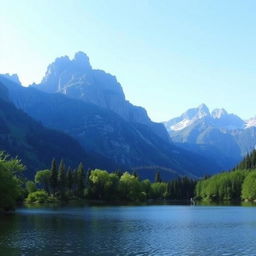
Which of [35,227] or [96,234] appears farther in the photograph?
[35,227]

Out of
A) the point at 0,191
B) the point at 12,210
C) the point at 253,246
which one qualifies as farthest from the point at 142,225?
the point at 12,210

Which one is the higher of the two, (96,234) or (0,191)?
(0,191)

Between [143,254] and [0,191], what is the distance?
75.1m

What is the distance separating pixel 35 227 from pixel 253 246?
43541mm

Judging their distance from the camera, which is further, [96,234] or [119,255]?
[96,234]

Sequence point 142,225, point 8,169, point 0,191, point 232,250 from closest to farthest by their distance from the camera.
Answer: point 232,250
point 142,225
point 0,191
point 8,169

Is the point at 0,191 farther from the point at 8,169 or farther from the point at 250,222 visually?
the point at 250,222

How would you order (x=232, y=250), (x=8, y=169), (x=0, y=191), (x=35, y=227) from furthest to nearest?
(x=8, y=169)
(x=0, y=191)
(x=35, y=227)
(x=232, y=250)

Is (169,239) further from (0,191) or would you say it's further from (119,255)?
(0,191)

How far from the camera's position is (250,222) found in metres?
104

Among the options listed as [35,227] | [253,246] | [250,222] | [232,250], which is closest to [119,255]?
[232,250]

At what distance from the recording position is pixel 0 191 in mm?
126625

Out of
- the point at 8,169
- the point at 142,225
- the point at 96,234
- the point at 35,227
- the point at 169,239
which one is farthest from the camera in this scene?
the point at 8,169

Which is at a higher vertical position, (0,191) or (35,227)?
(0,191)
